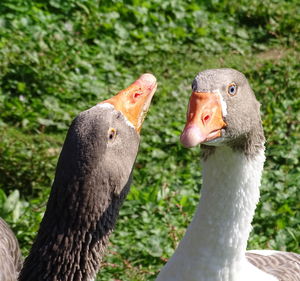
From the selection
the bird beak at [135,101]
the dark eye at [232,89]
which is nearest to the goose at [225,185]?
the dark eye at [232,89]

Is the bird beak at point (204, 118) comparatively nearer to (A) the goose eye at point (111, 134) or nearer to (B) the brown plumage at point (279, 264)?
(A) the goose eye at point (111, 134)

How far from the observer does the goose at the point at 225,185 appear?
3973 millimetres

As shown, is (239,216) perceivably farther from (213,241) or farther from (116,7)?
(116,7)

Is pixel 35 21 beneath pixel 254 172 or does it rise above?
above

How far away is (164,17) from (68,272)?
20.5ft

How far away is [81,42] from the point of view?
9.05 m

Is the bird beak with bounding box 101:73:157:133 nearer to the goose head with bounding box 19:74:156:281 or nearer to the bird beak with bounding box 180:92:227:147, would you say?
the goose head with bounding box 19:74:156:281

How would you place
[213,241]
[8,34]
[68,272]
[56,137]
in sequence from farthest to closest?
[8,34] → [56,137] → [213,241] → [68,272]

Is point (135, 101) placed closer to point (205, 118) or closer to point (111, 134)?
point (111, 134)

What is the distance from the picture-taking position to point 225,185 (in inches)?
164

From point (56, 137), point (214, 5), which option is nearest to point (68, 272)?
point (56, 137)

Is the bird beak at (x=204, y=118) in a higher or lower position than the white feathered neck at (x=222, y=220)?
higher

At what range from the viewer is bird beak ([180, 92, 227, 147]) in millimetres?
3709

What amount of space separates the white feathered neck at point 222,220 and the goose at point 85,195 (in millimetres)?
481
